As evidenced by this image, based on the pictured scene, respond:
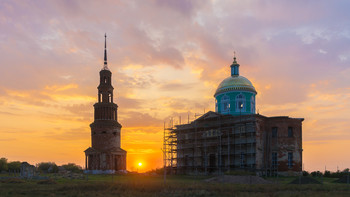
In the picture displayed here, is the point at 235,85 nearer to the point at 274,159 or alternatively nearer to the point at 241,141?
the point at 241,141

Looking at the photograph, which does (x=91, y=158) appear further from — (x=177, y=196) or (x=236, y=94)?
(x=177, y=196)

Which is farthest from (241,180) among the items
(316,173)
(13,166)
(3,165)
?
(3,165)

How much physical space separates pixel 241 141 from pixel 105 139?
2555cm

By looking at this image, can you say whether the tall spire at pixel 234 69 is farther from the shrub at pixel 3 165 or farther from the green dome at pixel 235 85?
the shrub at pixel 3 165

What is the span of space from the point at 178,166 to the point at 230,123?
11.4 meters

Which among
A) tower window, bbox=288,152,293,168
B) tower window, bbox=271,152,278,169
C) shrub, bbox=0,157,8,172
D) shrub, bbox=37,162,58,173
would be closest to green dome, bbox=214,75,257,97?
tower window, bbox=271,152,278,169

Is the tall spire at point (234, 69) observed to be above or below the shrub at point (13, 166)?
above

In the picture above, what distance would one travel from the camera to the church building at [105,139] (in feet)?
210

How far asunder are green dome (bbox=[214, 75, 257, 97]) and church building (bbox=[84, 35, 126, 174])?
19.9m

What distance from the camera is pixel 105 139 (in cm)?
6531

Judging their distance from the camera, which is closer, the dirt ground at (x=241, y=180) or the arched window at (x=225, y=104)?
the dirt ground at (x=241, y=180)

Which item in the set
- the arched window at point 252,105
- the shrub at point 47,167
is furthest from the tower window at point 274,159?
the shrub at point 47,167

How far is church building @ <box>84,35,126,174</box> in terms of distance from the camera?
210ft

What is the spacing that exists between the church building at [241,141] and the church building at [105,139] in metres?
14.0
